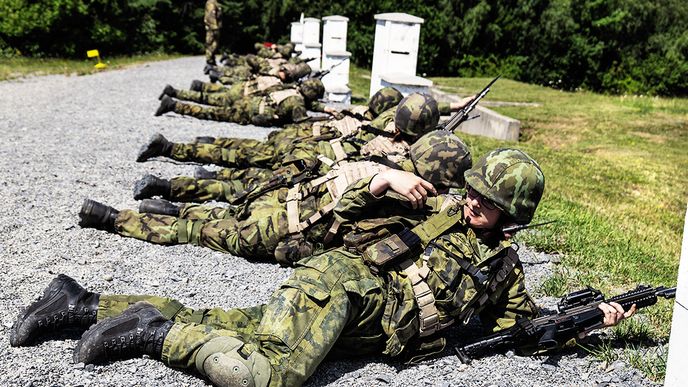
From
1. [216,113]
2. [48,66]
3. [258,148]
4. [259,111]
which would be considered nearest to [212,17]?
[48,66]

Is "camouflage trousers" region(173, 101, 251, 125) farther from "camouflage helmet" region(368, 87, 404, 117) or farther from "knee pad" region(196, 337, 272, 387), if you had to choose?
"knee pad" region(196, 337, 272, 387)

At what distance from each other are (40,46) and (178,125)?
38.3ft

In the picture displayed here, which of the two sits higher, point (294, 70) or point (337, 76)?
point (294, 70)

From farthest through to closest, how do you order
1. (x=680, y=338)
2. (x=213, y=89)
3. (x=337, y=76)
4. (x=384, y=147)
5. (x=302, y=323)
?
(x=337, y=76) → (x=213, y=89) → (x=384, y=147) → (x=302, y=323) → (x=680, y=338)

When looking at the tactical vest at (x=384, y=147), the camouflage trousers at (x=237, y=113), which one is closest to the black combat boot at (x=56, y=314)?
the tactical vest at (x=384, y=147)

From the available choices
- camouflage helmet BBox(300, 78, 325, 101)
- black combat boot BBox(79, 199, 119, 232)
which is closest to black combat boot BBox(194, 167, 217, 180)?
black combat boot BBox(79, 199, 119, 232)

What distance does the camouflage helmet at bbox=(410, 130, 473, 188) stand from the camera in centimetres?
400

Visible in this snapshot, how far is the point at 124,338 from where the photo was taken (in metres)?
3.32

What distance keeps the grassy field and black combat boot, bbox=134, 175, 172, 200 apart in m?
3.36

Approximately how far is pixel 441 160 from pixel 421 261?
2.35 feet

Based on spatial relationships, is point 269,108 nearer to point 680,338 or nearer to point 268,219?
point 268,219

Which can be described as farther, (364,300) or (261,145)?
(261,145)

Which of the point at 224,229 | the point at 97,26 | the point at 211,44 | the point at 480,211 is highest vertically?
the point at 480,211

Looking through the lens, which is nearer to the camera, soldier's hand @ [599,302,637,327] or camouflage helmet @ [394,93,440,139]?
soldier's hand @ [599,302,637,327]
